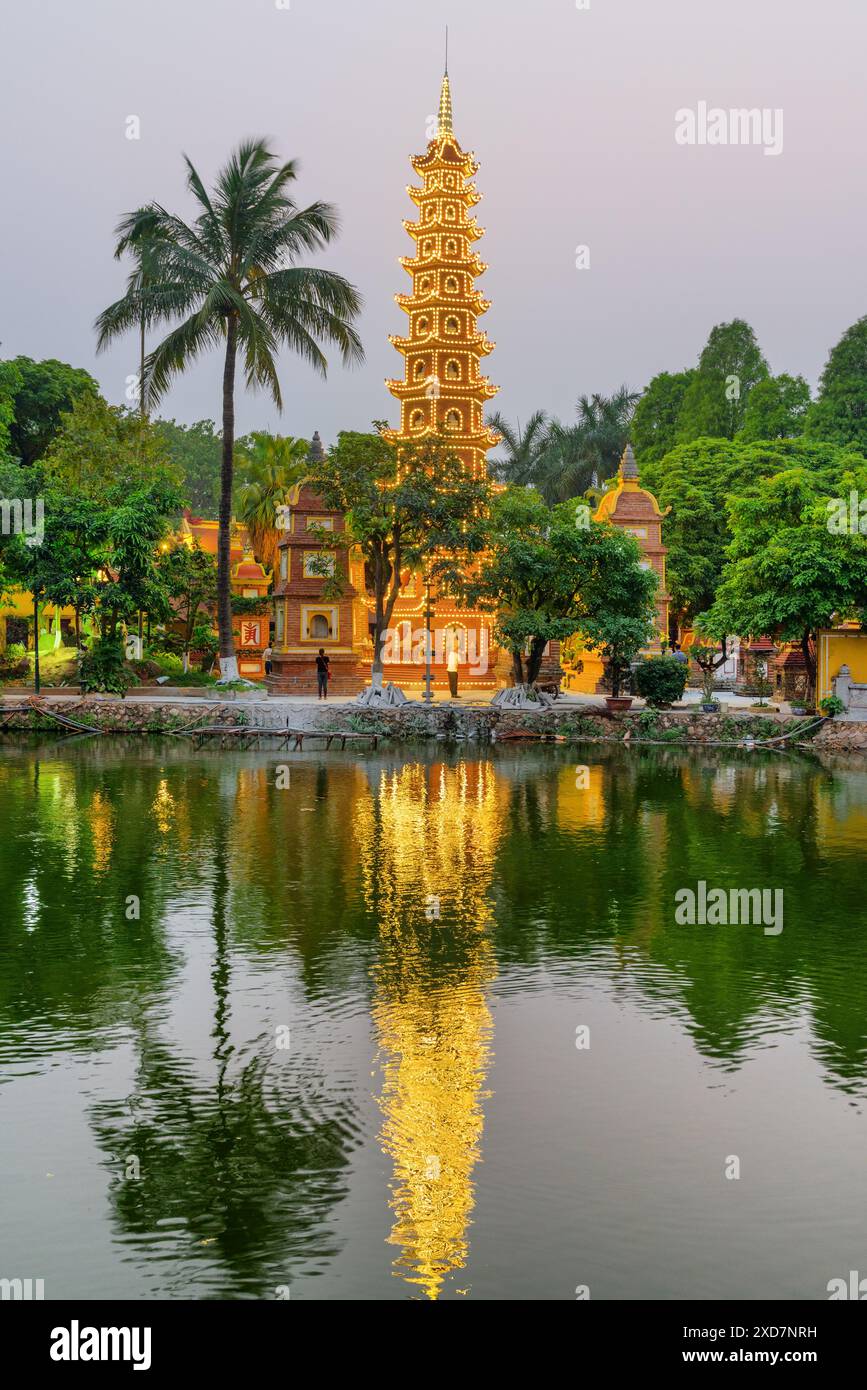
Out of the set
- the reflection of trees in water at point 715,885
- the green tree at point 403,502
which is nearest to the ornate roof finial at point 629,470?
the green tree at point 403,502

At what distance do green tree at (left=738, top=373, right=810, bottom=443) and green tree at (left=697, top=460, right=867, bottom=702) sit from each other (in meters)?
27.8

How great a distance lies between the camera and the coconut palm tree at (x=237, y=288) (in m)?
36.3

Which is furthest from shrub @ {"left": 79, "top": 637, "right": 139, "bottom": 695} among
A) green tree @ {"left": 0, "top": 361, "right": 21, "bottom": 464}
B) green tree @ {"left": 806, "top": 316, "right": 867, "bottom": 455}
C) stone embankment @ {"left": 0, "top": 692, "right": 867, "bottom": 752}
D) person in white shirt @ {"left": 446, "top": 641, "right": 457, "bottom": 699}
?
green tree @ {"left": 806, "top": 316, "right": 867, "bottom": 455}

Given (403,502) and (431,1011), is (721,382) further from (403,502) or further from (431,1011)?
(431,1011)

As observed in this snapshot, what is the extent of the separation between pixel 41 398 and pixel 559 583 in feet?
126

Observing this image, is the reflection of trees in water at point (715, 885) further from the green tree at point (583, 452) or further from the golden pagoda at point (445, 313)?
the green tree at point (583, 452)

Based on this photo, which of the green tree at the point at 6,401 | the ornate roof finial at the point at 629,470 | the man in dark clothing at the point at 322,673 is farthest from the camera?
the green tree at the point at 6,401

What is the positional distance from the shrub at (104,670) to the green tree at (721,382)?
1590 inches

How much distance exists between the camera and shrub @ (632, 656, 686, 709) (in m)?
38.5

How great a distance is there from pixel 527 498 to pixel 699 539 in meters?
17.8

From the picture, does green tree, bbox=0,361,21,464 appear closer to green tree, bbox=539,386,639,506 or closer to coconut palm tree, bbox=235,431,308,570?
coconut palm tree, bbox=235,431,308,570
